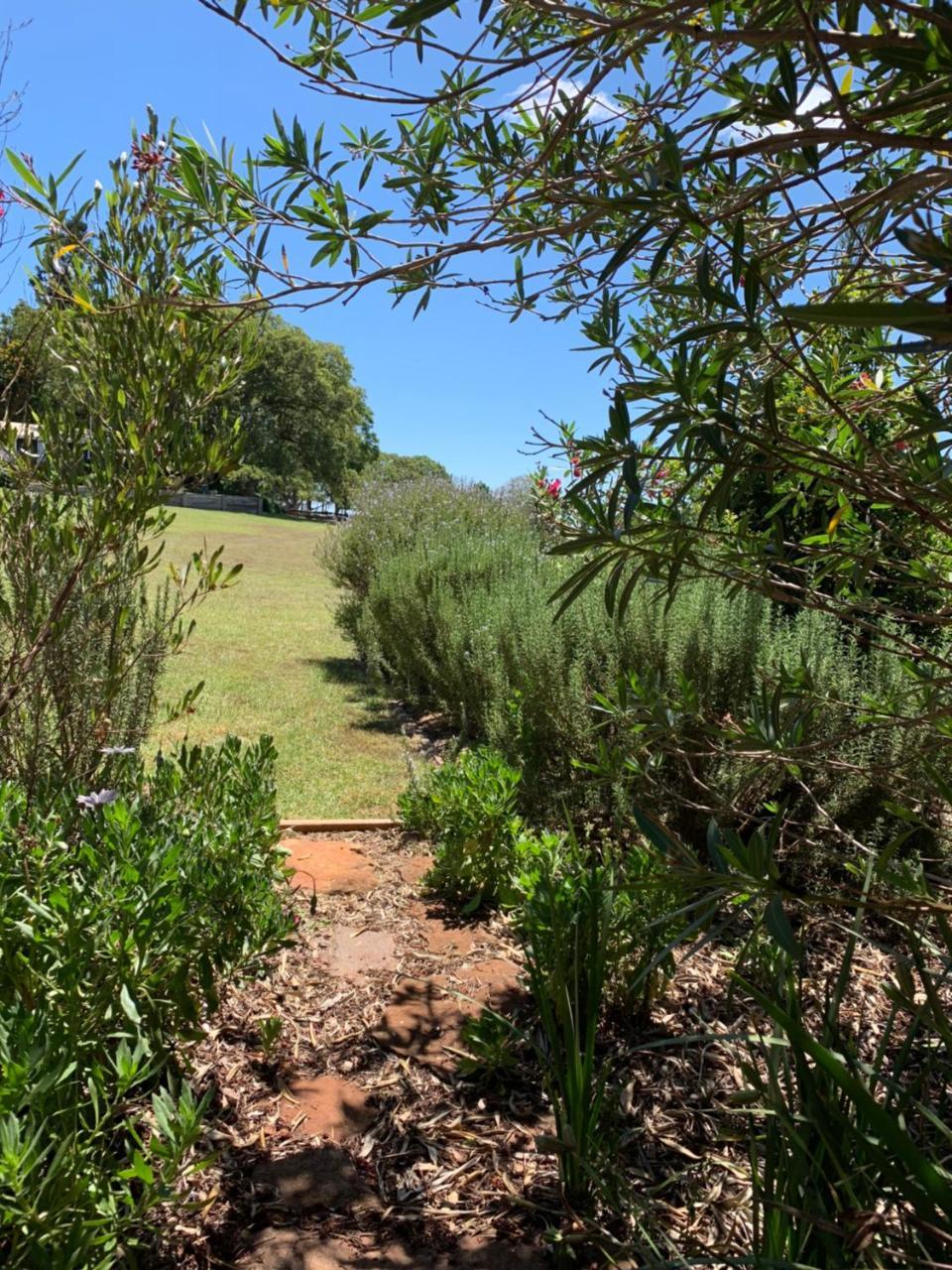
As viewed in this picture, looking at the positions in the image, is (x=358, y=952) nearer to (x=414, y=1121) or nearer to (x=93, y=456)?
(x=414, y=1121)

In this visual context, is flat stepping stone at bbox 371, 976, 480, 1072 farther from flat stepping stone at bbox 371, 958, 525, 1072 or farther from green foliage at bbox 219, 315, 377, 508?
green foliage at bbox 219, 315, 377, 508

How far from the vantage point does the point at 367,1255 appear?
1.93m

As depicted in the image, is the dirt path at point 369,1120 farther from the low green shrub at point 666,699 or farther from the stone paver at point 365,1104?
the low green shrub at point 666,699

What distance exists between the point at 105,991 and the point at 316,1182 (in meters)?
0.80

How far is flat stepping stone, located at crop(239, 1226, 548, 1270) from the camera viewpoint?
6.17 feet

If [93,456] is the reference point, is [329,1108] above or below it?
below

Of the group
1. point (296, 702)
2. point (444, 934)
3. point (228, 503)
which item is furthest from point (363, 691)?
point (228, 503)

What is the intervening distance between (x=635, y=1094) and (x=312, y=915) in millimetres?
1713

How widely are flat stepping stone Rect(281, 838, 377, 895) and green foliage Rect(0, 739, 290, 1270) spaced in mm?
849

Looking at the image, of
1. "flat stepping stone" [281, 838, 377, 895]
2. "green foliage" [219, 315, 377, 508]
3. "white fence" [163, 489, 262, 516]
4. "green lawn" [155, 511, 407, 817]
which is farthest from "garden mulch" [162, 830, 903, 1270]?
"white fence" [163, 489, 262, 516]

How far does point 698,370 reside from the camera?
1.36 m

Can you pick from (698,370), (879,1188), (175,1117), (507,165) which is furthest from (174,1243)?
(507,165)

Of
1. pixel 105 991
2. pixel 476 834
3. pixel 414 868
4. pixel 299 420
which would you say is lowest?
pixel 414 868

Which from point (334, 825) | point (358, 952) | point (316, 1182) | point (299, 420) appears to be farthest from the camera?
point (299, 420)
